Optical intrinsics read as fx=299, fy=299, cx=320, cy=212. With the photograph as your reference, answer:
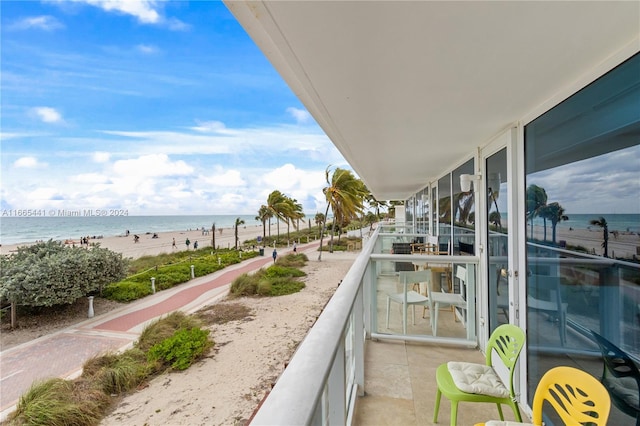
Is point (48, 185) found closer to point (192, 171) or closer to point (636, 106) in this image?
point (192, 171)

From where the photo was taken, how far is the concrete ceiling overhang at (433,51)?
1061 mm

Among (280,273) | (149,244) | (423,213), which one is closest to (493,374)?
(423,213)

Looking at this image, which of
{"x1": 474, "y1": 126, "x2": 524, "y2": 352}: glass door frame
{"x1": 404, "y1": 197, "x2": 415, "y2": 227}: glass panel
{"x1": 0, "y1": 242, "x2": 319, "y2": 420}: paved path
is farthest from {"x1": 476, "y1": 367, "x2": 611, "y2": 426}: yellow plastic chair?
{"x1": 404, "y1": 197, "x2": 415, "y2": 227}: glass panel

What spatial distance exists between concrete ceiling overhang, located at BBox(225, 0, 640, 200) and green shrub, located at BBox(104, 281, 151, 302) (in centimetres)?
1176

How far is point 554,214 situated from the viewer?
75.0 inches

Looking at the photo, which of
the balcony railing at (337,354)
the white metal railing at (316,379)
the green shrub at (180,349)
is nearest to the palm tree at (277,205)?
the green shrub at (180,349)

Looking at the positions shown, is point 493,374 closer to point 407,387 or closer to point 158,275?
point 407,387

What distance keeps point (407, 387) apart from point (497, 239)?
5.12ft

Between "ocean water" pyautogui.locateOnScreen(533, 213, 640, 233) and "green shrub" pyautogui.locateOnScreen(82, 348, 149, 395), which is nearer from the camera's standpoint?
"ocean water" pyautogui.locateOnScreen(533, 213, 640, 233)

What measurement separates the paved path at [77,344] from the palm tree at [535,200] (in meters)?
7.50

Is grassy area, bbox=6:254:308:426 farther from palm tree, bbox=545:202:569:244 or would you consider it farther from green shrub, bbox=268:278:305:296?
palm tree, bbox=545:202:569:244

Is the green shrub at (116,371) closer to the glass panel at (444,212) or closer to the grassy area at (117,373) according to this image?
the grassy area at (117,373)

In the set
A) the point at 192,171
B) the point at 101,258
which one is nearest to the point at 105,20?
the point at 101,258

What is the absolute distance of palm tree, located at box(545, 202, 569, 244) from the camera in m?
1.85
